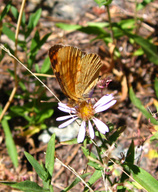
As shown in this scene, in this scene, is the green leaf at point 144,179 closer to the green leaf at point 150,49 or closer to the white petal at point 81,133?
the white petal at point 81,133

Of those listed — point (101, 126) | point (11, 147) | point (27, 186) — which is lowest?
point (11, 147)

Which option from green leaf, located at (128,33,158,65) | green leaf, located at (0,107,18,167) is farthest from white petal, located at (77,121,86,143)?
green leaf, located at (128,33,158,65)

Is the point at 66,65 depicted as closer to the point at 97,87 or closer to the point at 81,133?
the point at 81,133

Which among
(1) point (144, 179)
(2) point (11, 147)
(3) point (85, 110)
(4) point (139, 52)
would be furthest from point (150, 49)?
(2) point (11, 147)

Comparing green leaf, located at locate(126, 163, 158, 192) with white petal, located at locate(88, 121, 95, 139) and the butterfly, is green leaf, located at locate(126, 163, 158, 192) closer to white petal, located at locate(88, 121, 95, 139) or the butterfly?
white petal, located at locate(88, 121, 95, 139)

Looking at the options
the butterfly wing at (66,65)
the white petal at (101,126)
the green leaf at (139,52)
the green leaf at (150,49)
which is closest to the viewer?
the white petal at (101,126)

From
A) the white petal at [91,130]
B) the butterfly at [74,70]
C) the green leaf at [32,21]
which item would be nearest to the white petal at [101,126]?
the white petal at [91,130]
